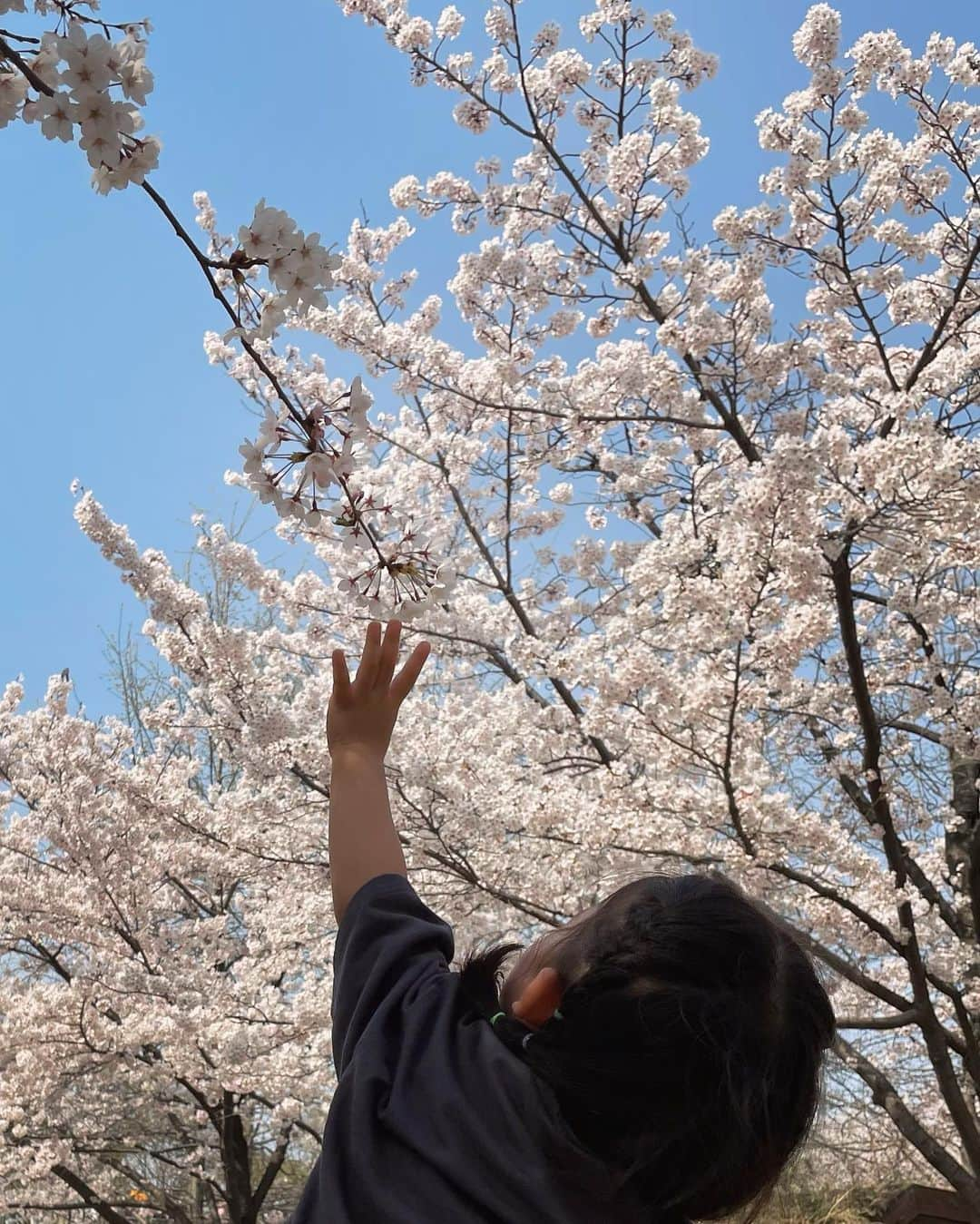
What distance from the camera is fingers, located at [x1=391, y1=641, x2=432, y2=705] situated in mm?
1259

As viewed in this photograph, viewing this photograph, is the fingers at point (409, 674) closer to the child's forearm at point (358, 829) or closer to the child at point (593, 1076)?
the child's forearm at point (358, 829)

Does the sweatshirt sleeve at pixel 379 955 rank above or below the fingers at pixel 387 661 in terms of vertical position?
below

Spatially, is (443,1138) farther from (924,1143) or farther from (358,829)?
(924,1143)

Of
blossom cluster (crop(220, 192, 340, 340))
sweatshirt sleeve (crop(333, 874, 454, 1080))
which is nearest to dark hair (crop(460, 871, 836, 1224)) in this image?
sweatshirt sleeve (crop(333, 874, 454, 1080))

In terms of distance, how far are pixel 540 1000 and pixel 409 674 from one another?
446mm

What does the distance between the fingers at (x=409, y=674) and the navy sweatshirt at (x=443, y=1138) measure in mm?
371

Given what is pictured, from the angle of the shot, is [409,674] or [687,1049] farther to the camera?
[409,674]

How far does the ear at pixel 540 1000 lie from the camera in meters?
0.97

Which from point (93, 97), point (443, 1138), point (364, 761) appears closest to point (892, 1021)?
point (364, 761)

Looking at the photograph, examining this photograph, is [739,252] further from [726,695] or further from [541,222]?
[726,695]

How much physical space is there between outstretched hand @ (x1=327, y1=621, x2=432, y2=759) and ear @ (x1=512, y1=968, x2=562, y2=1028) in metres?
0.39

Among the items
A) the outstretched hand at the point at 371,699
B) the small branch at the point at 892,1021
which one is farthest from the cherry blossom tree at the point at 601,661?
the outstretched hand at the point at 371,699

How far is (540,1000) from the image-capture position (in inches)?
38.4

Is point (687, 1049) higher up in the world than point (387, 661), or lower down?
lower down
